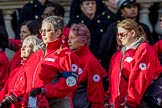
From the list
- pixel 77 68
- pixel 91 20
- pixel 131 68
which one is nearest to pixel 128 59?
pixel 131 68

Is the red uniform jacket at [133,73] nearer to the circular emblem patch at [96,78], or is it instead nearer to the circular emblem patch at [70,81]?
the circular emblem patch at [96,78]

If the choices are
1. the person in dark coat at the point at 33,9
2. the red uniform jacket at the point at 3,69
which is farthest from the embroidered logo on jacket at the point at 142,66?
the person in dark coat at the point at 33,9

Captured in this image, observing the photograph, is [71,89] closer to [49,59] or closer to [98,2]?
[49,59]

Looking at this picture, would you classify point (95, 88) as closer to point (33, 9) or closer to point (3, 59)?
point (3, 59)

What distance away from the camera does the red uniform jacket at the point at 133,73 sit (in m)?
7.25

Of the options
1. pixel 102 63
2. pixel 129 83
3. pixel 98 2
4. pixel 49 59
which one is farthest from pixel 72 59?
pixel 98 2

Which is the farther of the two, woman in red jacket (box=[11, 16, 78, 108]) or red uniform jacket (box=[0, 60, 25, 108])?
red uniform jacket (box=[0, 60, 25, 108])

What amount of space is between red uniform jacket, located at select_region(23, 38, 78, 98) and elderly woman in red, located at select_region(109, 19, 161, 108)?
633mm

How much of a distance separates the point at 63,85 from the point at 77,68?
28 centimetres

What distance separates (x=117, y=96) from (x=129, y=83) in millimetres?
322

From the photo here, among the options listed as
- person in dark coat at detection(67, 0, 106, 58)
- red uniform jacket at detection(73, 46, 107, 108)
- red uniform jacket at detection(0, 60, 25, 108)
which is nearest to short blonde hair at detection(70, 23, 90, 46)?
red uniform jacket at detection(73, 46, 107, 108)

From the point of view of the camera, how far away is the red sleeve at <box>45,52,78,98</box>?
6.89m

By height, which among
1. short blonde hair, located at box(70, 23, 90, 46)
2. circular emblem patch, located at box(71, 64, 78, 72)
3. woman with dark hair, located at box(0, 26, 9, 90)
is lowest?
woman with dark hair, located at box(0, 26, 9, 90)

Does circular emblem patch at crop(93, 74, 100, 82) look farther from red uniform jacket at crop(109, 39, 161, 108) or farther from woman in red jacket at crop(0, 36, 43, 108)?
woman in red jacket at crop(0, 36, 43, 108)
